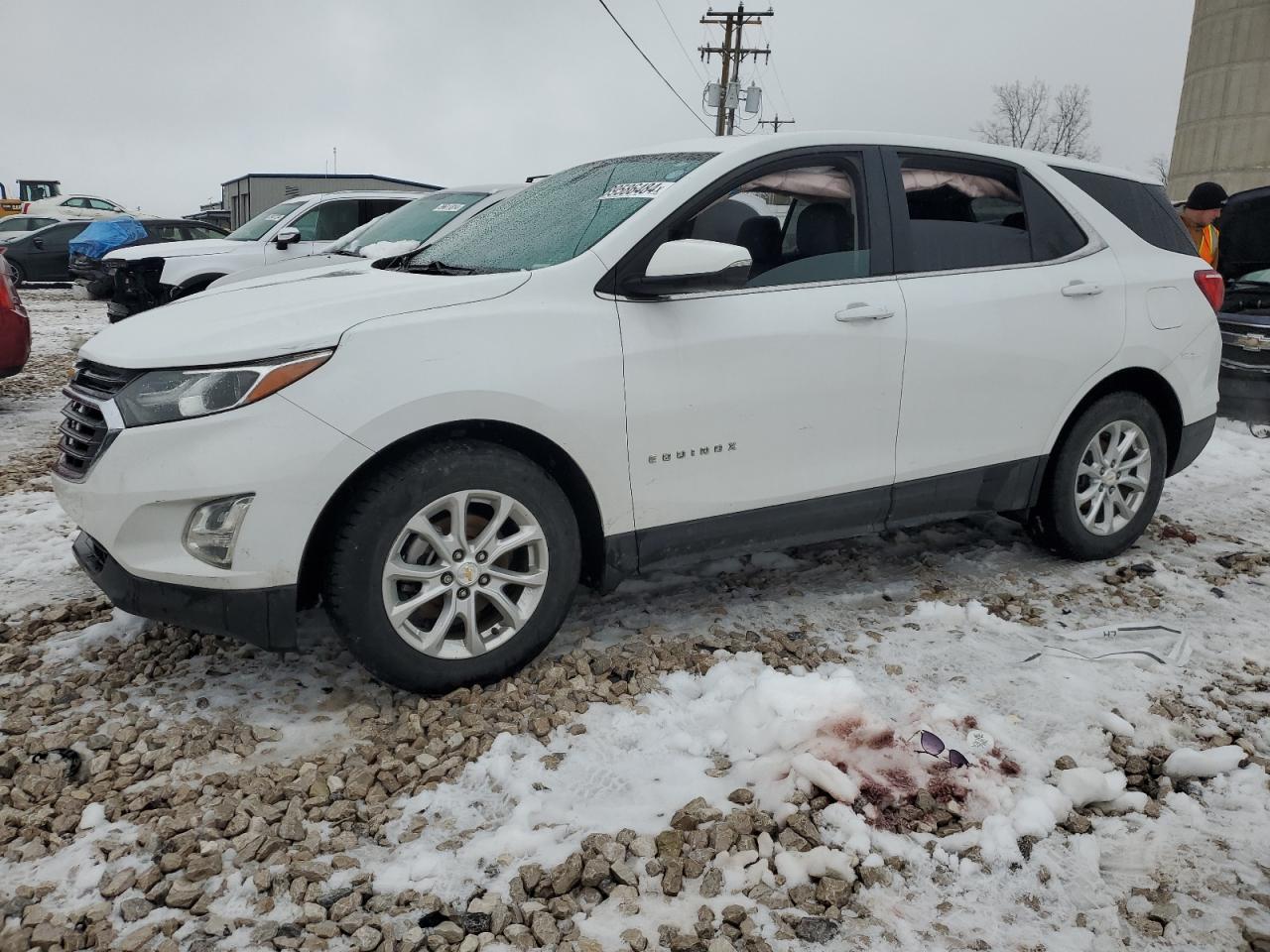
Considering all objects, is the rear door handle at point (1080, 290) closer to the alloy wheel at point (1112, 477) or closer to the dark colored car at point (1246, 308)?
the alloy wheel at point (1112, 477)

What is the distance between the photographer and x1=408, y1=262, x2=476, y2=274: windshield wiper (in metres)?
3.52

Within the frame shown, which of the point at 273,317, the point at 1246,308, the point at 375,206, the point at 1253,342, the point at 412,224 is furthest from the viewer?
the point at 375,206

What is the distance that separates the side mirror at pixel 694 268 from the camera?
3.11 m

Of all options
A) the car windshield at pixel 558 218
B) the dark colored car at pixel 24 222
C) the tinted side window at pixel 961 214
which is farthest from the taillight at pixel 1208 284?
A: the dark colored car at pixel 24 222

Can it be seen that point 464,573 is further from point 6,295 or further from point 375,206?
point 375,206

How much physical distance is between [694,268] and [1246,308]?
6.61 metres

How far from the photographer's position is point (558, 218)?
12.0ft

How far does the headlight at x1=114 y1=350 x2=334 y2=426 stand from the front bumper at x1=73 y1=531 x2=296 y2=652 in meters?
0.50

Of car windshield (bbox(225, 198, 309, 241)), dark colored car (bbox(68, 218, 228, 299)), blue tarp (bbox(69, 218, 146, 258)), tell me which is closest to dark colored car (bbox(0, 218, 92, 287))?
blue tarp (bbox(69, 218, 146, 258))

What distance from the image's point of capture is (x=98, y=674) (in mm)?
3365

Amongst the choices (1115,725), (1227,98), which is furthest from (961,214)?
(1227,98)

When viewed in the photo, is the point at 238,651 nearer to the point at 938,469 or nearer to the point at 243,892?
the point at 243,892

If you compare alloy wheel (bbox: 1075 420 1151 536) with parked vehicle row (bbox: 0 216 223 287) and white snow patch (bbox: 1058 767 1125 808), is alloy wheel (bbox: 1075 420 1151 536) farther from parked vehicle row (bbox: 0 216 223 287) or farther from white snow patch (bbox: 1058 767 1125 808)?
parked vehicle row (bbox: 0 216 223 287)

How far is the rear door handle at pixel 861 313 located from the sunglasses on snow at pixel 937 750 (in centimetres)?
148
